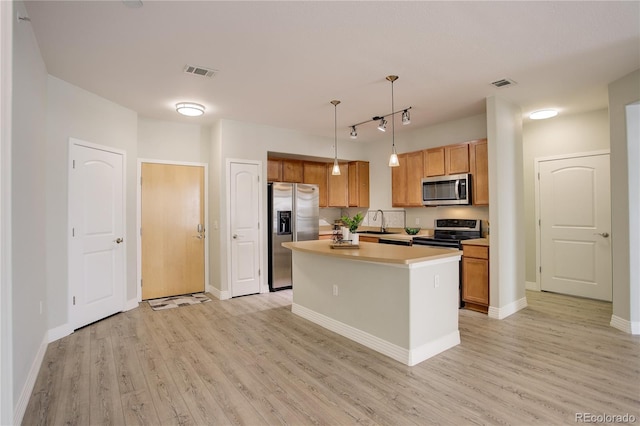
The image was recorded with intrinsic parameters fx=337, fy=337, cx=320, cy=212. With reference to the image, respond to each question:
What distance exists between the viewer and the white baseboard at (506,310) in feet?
13.2

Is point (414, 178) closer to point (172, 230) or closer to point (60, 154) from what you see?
point (172, 230)

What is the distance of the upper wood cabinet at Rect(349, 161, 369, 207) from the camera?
6.63 meters

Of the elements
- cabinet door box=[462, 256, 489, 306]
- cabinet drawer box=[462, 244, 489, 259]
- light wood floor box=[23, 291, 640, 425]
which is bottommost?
light wood floor box=[23, 291, 640, 425]

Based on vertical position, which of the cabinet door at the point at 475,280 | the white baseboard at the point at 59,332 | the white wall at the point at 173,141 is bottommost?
the white baseboard at the point at 59,332

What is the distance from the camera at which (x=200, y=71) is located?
3318 mm

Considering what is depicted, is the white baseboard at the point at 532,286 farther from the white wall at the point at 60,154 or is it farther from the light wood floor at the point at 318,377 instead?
the white wall at the point at 60,154

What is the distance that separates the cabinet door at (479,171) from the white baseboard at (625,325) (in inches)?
73.8

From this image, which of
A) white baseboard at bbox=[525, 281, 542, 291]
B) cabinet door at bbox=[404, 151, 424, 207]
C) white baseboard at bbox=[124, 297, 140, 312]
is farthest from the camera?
cabinet door at bbox=[404, 151, 424, 207]

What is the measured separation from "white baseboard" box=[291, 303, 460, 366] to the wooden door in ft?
8.35

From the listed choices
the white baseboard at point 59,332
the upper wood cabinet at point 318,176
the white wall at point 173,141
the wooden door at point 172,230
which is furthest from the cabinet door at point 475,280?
the white baseboard at point 59,332

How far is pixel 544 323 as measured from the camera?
151 inches

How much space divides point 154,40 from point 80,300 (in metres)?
2.90

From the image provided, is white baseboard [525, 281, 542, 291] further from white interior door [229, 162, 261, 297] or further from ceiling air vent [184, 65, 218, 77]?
ceiling air vent [184, 65, 218, 77]

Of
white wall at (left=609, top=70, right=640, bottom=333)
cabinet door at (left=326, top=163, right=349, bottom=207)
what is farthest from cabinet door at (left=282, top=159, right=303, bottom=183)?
white wall at (left=609, top=70, right=640, bottom=333)
